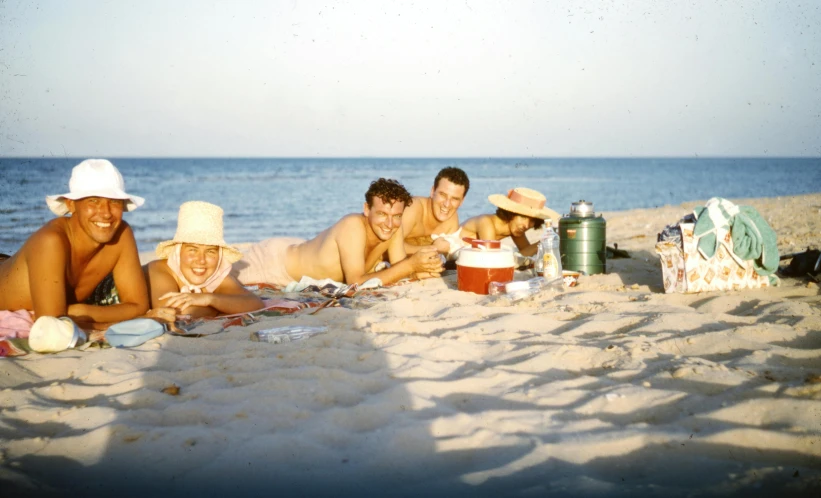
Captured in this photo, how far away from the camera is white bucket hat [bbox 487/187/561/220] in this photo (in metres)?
6.37

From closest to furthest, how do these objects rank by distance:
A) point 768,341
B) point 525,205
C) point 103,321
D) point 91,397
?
point 91,397 → point 768,341 → point 103,321 → point 525,205

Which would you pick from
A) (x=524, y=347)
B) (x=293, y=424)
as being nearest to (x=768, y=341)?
(x=524, y=347)

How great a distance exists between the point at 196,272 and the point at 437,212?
113 inches

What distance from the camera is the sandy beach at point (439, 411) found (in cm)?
219

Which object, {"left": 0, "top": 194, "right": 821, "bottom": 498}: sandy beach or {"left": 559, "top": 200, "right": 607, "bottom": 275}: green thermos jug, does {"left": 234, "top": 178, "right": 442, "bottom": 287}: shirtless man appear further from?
{"left": 0, "top": 194, "right": 821, "bottom": 498}: sandy beach

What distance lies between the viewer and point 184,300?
441 cm

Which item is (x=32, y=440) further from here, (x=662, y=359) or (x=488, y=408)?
(x=662, y=359)

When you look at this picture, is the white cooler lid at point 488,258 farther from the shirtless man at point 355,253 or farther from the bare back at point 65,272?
the bare back at point 65,272

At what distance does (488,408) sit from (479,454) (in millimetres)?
388

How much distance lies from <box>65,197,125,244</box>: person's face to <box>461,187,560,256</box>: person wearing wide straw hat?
12.1ft

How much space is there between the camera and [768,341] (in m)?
3.51

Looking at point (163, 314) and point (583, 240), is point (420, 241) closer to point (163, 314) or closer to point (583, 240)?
point (583, 240)

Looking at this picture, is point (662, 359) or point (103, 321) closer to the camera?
point (662, 359)

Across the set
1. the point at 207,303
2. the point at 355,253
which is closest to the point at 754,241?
the point at 355,253
